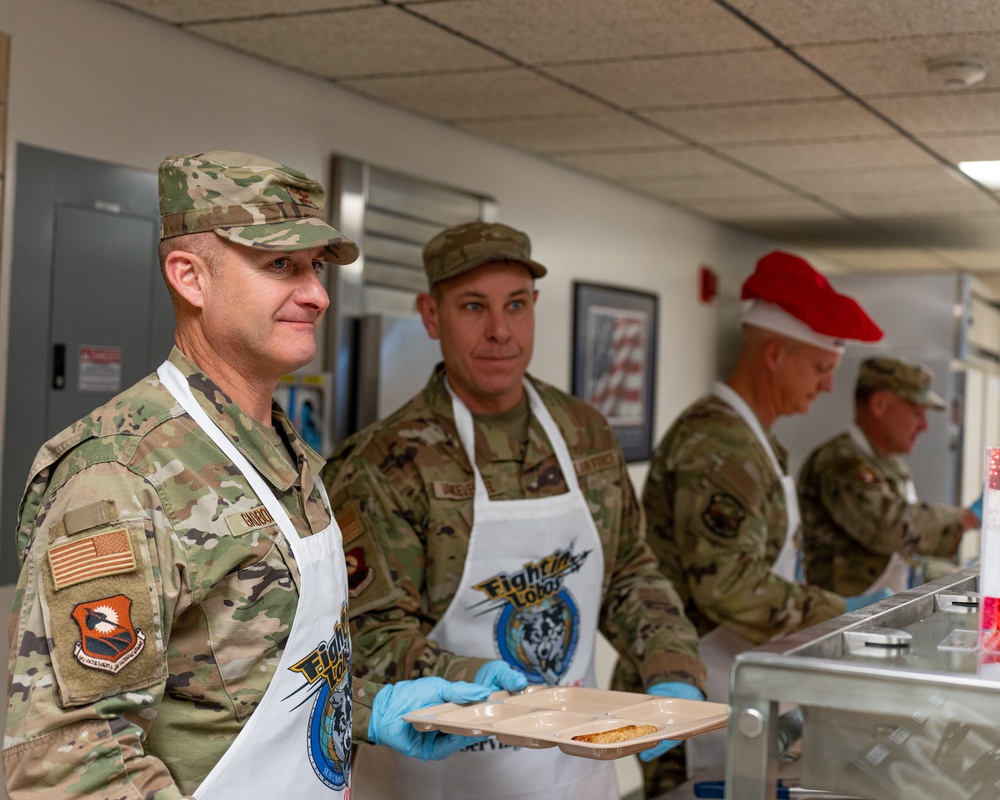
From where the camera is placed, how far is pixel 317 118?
9.41 ft

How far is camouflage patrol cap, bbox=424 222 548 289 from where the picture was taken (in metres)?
2.16

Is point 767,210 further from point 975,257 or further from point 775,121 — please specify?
point 975,257

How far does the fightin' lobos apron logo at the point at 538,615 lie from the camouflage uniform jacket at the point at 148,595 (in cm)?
66

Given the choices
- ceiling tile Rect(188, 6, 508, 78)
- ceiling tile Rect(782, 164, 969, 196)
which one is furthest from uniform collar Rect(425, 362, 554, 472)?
ceiling tile Rect(782, 164, 969, 196)

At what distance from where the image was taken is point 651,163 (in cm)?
377

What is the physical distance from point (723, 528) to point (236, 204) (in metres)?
1.46

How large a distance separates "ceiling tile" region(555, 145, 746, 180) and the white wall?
111 millimetres

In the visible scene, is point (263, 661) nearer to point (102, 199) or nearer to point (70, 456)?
point (70, 456)

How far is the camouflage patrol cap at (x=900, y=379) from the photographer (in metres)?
3.96

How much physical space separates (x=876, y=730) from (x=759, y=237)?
4726 mm

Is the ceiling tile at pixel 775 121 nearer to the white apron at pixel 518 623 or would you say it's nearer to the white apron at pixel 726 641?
the white apron at pixel 726 641

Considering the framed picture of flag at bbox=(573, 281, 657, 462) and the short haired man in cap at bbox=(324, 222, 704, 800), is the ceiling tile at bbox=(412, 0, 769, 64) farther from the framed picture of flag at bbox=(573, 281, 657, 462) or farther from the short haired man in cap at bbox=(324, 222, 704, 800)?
the framed picture of flag at bbox=(573, 281, 657, 462)

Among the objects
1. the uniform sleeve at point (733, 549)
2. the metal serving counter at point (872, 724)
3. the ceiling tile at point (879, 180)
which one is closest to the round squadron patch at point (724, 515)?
the uniform sleeve at point (733, 549)

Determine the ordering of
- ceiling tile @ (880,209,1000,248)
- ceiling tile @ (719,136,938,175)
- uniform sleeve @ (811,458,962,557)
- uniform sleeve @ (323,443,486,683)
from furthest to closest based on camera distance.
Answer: ceiling tile @ (880,209,1000,248)
uniform sleeve @ (811,458,962,557)
ceiling tile @ (719,136,938,175)
uniform sleeve @ (323,443,486,683)
